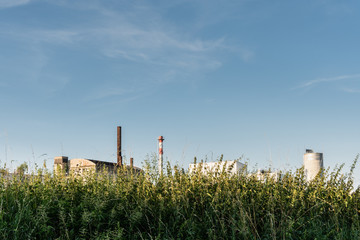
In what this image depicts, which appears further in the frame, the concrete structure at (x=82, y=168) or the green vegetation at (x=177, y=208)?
the concrete structure at (x=82, y=168)

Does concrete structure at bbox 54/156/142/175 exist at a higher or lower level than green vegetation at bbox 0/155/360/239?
higher

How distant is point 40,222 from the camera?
4883mm

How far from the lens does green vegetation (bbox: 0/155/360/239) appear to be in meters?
4.85

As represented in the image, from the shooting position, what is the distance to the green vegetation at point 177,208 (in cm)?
485

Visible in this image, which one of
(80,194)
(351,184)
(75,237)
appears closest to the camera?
(75,237)

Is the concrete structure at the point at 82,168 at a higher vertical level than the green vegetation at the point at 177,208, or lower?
higher

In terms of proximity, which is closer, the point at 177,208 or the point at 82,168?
A: the point at 177,208

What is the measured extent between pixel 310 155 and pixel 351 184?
969 cm

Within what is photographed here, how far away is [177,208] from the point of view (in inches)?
207

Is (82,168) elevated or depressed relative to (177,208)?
elevated

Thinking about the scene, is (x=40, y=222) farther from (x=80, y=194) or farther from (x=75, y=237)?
(x=80, y=194)

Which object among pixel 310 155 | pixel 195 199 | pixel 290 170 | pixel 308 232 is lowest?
pixel 308 232

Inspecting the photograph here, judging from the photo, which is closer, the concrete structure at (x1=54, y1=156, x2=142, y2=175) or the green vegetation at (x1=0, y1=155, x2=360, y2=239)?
the green vegetation at (x1=0, y1=155, x2=360, y2=239)

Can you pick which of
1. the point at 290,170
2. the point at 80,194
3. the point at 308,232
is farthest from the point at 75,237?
the point at 290,170
